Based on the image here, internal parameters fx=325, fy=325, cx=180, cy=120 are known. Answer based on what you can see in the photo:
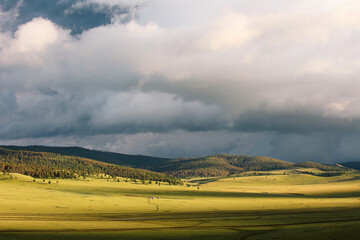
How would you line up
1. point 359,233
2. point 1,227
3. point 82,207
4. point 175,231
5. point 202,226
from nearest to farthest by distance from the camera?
point 359,233 → point 1,227 → point 175,231 → point 202,226 → point 82,207

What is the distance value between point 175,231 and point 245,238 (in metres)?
17.1

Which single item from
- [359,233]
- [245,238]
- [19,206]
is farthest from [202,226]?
[19,206]

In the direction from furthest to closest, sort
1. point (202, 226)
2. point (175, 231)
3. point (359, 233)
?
point (202, 226), point (175, 231), point (359, 233)

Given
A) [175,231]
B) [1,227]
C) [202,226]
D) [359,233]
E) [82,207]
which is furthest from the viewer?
[82,207]

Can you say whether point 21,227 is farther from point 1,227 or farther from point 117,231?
point 117,231

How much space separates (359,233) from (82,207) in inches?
4130

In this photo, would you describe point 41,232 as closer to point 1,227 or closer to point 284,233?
point 1,227

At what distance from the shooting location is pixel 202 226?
87.6m

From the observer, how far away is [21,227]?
73.9m

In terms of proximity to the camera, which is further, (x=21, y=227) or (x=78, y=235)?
(x=21, y=227)

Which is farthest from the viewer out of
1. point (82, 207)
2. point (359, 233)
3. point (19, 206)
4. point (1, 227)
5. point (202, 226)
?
point (82, 207)

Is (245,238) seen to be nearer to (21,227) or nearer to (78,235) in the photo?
(78,235)

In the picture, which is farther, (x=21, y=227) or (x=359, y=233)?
(x=21, y=227)

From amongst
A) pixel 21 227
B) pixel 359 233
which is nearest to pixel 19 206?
pixel 21 227
